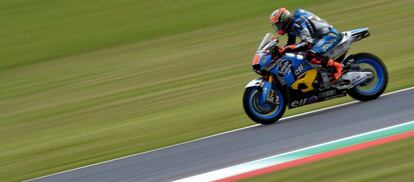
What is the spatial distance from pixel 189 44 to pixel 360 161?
36.5 ft

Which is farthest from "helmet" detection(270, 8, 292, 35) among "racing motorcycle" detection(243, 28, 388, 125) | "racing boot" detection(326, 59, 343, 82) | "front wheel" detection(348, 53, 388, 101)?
"front wheel" detection(348, 53, 388, 101)

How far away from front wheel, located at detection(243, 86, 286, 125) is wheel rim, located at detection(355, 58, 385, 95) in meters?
1.16

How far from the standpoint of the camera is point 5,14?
23.2 meters

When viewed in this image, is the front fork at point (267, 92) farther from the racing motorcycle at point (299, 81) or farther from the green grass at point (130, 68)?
the green grass at point (130, 68)

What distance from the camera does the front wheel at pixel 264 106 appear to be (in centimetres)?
1082

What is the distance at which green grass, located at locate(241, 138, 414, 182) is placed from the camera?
25.5 feet

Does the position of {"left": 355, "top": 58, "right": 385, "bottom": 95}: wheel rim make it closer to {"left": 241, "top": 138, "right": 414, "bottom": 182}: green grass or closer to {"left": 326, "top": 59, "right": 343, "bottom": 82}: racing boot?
{"left": 326, "top": 59, "right": 343, "bottom": 82}: racing boot

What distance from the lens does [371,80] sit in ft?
37.4

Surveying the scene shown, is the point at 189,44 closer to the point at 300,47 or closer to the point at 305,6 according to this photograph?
the point at 305,6

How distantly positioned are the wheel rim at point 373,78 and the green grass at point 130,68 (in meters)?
0.65

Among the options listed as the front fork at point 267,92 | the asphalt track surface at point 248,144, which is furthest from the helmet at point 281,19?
the asphalt track surface at point 248,144

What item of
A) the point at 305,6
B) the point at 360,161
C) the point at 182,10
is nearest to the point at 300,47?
the point at 360,161

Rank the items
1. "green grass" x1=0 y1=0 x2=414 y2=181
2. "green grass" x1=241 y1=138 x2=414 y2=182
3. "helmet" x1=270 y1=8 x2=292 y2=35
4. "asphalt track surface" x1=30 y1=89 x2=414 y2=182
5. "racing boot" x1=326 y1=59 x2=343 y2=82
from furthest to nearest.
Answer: "green grass" x1=0 y1=0 x2=414 y2=181, "racing boot" x1=326 y1=59 x2=343 y2=82, "helmet" x1=270 y1=8 x2=292 y2=35, "asphalt track surface" x1=30 y1=89 x2=414 y2=182, "green grass" x1=241 y1=138 x2=414 y2=182

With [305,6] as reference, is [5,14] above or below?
above
